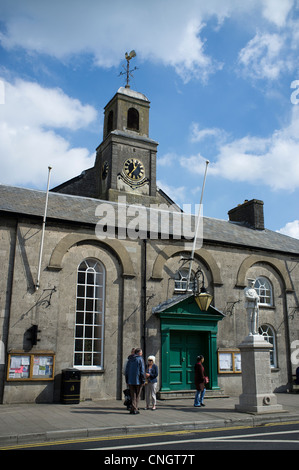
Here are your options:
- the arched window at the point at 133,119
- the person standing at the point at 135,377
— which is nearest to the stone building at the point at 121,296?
the person standing at the point at 135,377

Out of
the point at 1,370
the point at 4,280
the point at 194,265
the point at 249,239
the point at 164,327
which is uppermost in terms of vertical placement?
the point at 249,239

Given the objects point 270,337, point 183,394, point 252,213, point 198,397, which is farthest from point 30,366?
point 252,213

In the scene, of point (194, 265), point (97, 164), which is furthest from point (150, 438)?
point (97, 164)

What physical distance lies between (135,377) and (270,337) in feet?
30.7

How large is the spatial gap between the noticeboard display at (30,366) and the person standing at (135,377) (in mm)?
3447

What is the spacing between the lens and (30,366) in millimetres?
13602

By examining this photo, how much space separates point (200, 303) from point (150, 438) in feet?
22.6

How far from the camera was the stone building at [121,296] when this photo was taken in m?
14.1

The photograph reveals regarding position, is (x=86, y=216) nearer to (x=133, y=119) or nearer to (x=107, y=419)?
(x=107, y=419)

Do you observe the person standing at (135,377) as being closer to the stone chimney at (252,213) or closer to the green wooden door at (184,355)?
the green wooden door at (184,355)

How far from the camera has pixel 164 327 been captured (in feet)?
52.3
